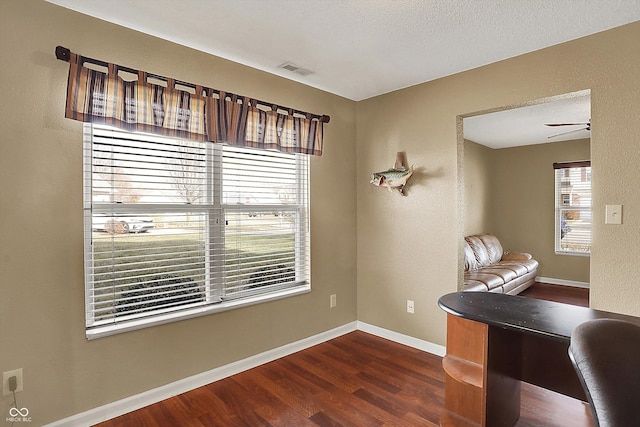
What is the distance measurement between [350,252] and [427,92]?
1.79 m

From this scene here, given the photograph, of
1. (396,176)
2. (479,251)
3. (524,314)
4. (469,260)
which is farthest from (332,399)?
(479,251)

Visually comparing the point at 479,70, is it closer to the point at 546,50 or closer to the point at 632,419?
the point at 546,50

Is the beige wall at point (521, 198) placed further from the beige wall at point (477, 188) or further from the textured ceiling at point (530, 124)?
the textured ceiling at point (530, 124)

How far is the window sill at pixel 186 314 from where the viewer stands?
7.24 ft

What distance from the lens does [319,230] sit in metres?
3.47

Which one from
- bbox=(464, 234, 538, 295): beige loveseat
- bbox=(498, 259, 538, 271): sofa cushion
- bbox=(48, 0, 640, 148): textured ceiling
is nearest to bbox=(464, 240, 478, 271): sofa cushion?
bbox=(464, 234, 538, 295): beige loveseat

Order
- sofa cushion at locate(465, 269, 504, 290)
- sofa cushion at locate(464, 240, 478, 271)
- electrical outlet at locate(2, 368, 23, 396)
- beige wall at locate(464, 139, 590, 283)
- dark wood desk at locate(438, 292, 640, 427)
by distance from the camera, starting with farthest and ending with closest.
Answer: beige wall at locate(464, 139, 590, 283)
sofa cushion at locate(464, 240, 478, 271)
sofa cushion at locate(465, 269, 504, 290)
electrical outlet at locate(2, 368, 23, 396)
dark wood desk at locate(438, 292, 640, 427)

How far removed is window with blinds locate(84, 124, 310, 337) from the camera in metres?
2.23

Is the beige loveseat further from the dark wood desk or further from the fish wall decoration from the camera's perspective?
the dark wood desk

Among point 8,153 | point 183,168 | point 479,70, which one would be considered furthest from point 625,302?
point 8,153

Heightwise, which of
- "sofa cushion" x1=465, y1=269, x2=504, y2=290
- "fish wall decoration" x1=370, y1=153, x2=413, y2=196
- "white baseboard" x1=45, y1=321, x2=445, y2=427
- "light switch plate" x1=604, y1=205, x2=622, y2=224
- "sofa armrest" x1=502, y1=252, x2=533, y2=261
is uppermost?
"fish wall decoration" x1=370, y1=153, x2=413, y2=196

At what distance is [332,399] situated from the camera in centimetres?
245

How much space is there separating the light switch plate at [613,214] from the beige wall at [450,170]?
0.03 meters

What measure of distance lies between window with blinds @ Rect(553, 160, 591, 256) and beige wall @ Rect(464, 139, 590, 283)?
92mm
